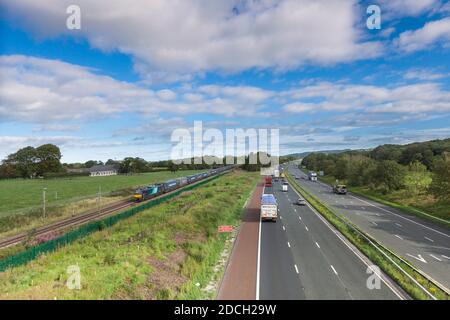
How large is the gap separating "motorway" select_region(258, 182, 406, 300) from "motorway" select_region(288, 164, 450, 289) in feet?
15.4

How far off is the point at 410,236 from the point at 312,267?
65.9 ft

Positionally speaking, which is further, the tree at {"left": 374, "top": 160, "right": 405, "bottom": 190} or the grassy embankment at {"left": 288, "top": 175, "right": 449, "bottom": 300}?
the tree at {"left": 374, "top": 160, "right": 405, "bottom": 190}

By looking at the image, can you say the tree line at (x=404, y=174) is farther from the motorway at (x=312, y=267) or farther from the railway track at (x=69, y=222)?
the railway track at (x=69, y=222)

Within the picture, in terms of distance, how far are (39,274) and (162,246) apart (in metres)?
9.69

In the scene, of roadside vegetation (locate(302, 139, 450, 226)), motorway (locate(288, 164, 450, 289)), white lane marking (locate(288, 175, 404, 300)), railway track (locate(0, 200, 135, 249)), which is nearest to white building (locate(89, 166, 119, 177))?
roadside vegetation (locate(302, 139, 450, 226))

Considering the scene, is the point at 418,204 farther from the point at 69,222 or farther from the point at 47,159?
the point at 47,159

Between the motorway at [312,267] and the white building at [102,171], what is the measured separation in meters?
158

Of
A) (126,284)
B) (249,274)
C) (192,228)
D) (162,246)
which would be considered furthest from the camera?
(192,228)

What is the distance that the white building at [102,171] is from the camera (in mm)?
179337

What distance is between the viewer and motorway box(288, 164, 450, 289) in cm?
2689

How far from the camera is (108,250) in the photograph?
2633 centimetres

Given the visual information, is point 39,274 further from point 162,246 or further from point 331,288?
point 331,288

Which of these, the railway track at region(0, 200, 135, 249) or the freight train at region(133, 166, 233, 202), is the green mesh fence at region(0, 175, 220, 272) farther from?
the freight train at region(133, 166, 233, 202)
